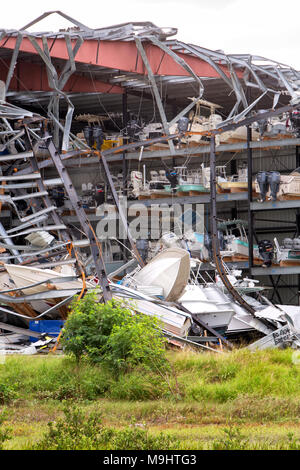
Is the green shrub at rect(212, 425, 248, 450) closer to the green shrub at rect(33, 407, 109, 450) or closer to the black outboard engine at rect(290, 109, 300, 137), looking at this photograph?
the green shrub at rect(33, 407, 109, 450)

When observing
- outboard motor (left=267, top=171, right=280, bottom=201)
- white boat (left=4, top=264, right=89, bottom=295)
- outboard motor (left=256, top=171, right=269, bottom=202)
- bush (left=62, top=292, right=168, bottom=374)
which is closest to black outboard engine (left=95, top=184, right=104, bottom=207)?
outboard motor (left=256, top=171, right=269, bottom=202)

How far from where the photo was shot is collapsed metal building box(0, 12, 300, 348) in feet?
70.5

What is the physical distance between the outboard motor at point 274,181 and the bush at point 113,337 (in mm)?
13918

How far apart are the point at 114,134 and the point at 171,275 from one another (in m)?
14.1

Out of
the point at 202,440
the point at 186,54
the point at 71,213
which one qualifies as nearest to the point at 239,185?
the point at 186,54

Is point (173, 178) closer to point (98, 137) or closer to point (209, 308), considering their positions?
point (98, 137)

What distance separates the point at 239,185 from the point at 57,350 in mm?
14247

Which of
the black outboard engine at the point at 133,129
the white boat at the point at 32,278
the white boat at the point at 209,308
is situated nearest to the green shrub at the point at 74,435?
the white boat at the point at 32,278

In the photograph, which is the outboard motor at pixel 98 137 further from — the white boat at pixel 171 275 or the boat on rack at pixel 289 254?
the white boat at pixel 171 275

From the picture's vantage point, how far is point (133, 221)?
33219 millimetres

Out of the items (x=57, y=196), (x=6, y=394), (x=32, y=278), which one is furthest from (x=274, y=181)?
(x=6, y=394)

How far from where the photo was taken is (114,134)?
112ft

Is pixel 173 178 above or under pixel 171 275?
above

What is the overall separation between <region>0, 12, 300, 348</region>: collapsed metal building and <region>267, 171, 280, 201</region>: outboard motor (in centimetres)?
57
